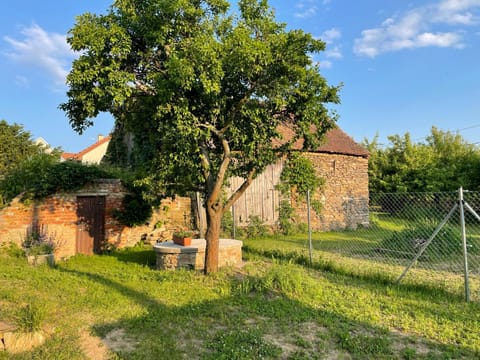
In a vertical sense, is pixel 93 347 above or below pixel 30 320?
below

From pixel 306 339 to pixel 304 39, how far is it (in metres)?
4.62

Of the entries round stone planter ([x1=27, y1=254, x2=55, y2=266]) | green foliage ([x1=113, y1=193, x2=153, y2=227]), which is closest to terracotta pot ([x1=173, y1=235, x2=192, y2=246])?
green foliage ([x1=113, y1=193, x2=153, y2=227])

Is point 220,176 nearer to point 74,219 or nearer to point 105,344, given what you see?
point 105,344

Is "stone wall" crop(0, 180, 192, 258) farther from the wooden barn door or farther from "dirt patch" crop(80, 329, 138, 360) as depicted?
"dirt patch" crop(80, 329, 138, 360)

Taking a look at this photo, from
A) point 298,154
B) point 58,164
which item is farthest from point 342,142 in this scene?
point 58,164

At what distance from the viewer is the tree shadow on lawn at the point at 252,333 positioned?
360 cm

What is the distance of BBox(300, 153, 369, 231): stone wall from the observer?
1462 cm

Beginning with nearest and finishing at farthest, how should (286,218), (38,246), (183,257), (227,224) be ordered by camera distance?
(183,257)
(38,246)
(227,224)
(286,218)

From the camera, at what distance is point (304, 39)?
18.2 feet

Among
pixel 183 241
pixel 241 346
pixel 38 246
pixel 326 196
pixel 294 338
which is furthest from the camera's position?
pixel 326 196

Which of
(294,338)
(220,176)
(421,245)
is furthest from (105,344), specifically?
(421,245)

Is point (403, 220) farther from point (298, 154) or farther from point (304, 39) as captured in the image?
point (304, 39)

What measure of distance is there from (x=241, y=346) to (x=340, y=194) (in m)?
12.6

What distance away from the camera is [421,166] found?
66.5 feet
